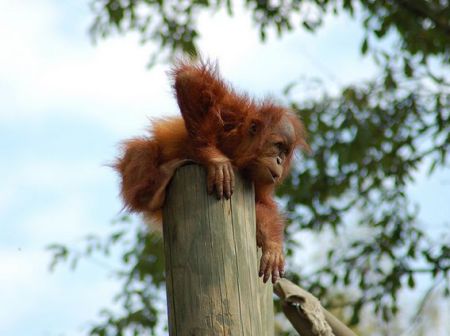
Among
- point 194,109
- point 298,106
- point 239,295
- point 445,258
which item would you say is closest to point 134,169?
point 194,109

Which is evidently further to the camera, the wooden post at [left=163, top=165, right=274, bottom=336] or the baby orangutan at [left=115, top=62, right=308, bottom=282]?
the baby orangutan at [left=115, top=62, right=308, bottom=282]

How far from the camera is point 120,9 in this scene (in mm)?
7949

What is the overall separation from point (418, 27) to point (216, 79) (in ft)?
13.0

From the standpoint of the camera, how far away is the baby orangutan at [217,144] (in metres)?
3.53

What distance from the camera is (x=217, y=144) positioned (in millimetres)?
3689

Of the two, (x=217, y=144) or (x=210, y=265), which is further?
(x=217, y=144)

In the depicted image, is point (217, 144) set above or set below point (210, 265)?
above

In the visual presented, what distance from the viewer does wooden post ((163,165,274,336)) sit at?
2875 mm

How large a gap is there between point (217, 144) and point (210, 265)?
0.89 metres

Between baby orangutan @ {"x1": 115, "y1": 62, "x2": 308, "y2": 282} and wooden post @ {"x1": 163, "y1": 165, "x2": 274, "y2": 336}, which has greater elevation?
baby orangutan @ {"x1": 115, "y1": 62, "x2": 308, "y2": 282}

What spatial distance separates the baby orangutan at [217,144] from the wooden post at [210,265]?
0.97ft

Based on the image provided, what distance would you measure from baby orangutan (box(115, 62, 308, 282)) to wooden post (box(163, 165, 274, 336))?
0.97 ft

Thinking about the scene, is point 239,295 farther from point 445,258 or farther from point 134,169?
point 445,258

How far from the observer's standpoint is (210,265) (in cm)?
291
